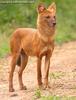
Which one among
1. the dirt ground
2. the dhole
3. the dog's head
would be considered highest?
the dog's head

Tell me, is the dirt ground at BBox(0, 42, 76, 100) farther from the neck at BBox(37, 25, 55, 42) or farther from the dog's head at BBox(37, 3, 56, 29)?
the dog's head at BBox(37, 3, 56, 29)

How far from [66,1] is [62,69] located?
12711mm

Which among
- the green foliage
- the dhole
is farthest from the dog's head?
the green foliage

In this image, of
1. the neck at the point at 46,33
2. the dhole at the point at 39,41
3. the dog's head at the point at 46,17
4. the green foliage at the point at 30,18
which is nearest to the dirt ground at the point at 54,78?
the dhole at the point at 39,41

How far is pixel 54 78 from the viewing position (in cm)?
Answer: 1400

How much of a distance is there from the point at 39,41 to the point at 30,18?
13.3 m

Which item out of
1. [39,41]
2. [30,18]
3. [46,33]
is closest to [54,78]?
[39,41]

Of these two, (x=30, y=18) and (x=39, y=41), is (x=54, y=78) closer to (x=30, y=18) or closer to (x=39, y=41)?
(x=39, y=41)

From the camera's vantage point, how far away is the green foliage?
24.3m

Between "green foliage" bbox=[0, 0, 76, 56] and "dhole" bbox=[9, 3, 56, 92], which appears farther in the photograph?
"green foliage" bbox=[0, 0, 76, 56]

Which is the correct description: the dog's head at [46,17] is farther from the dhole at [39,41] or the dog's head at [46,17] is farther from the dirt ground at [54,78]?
the dirt ground at [54,78]

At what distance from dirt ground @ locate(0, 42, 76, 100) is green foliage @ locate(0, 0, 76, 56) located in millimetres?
3975

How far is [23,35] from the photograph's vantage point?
43.4 ft

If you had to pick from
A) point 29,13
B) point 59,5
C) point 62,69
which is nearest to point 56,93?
point 62,69
